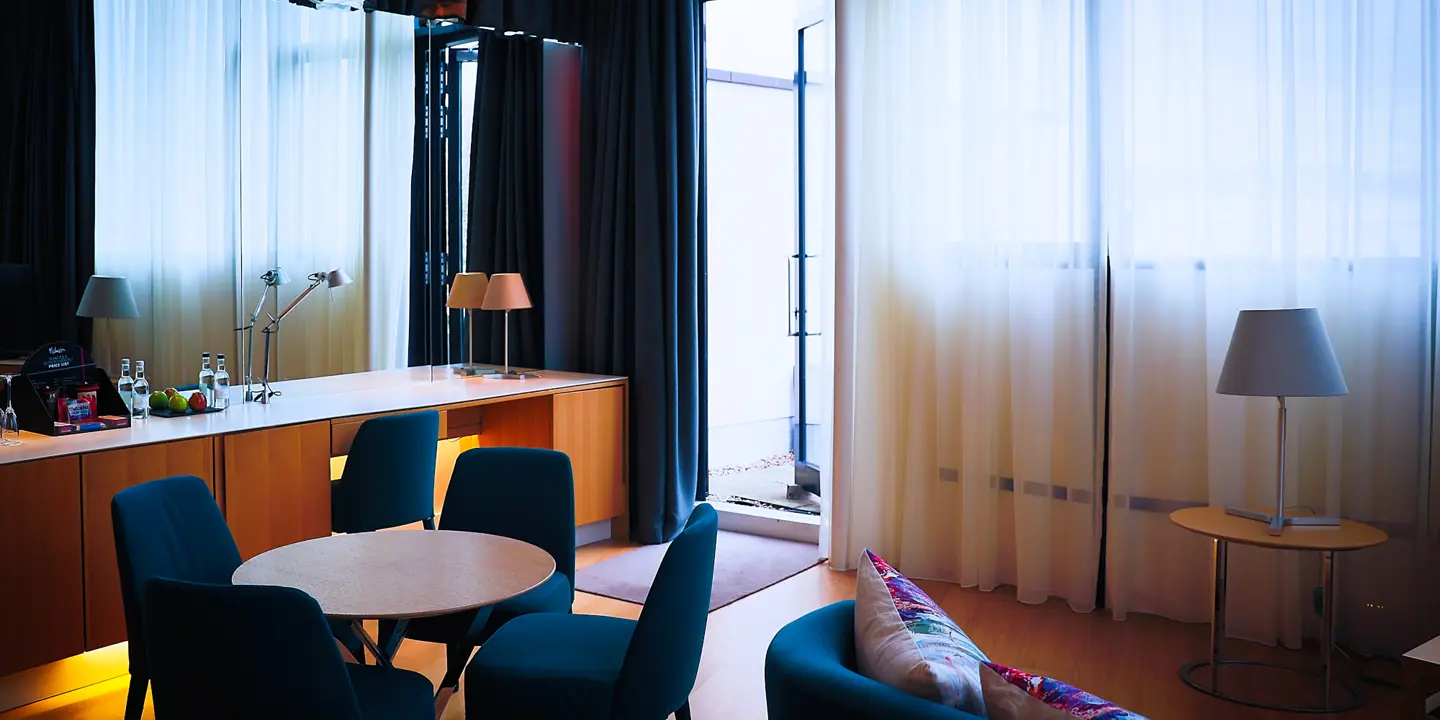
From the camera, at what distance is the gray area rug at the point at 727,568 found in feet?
13.7

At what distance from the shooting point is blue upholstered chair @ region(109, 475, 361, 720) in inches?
92.7

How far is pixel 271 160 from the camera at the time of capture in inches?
157

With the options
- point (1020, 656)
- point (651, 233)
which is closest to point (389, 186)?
point (651, 233)

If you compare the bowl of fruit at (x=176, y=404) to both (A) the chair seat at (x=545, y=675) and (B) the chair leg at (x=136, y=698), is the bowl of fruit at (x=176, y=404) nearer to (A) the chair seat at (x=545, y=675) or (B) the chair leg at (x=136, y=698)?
(B) the chair leg at (x=136, y=698)

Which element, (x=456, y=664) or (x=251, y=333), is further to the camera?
(x=251, y=333)

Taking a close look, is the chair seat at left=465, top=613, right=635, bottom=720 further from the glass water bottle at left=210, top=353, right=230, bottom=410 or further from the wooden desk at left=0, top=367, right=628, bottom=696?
the glass water bottle at left=210, top=353, right=230, bottom=410

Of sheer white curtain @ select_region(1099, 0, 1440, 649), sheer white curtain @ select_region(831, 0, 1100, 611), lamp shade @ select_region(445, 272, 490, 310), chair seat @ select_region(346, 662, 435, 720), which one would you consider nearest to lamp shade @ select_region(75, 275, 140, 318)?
lamp shade @ select_region(445, 272, 490, 310)

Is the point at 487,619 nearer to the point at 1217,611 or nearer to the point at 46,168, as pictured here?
the point at 46,168

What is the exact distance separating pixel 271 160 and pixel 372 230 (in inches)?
22.0

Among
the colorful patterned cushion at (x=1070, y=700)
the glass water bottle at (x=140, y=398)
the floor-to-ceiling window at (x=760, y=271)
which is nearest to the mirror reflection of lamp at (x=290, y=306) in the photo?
the glass water bottle at (x=140, y=398)

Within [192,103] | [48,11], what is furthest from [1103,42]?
[48,11]

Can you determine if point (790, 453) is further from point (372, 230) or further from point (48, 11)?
point (48, 11)

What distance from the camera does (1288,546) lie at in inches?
120

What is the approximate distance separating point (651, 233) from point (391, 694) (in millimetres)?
2991
